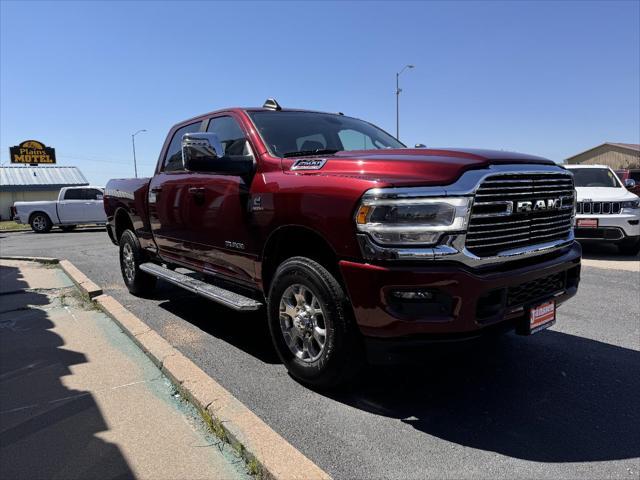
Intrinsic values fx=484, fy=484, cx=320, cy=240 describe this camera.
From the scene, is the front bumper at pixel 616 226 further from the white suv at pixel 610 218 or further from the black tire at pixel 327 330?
the black tire at pixel 327 330

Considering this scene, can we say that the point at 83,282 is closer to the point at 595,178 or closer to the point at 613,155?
the point at 595,178

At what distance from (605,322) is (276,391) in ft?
11.4

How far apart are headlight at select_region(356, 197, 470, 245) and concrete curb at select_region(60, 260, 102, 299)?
5094 mm

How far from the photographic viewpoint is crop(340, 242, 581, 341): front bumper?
8.59 feet

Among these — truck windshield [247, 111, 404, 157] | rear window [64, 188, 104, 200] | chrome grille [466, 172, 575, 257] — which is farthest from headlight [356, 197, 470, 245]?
rear window [64, 188, 104, 200]

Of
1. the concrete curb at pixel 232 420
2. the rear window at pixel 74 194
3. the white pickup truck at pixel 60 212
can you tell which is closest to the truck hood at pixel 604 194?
the concrete curb at pixel 232 420

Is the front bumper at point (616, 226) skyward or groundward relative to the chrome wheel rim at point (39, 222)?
skyward

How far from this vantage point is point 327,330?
9.94ft

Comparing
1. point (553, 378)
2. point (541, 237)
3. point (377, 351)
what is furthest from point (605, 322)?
point (377, 351)

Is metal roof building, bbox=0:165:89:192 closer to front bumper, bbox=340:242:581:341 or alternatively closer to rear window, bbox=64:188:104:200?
rear window, bbox=64:188:104:200

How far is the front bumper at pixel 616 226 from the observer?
8805mm

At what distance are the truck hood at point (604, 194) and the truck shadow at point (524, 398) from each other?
18.9ft

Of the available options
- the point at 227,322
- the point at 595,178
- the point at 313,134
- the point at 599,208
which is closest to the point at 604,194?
the point at 599,208

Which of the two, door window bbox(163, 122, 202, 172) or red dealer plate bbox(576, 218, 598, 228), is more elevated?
door window bbox(163, 122, 202, 172)
